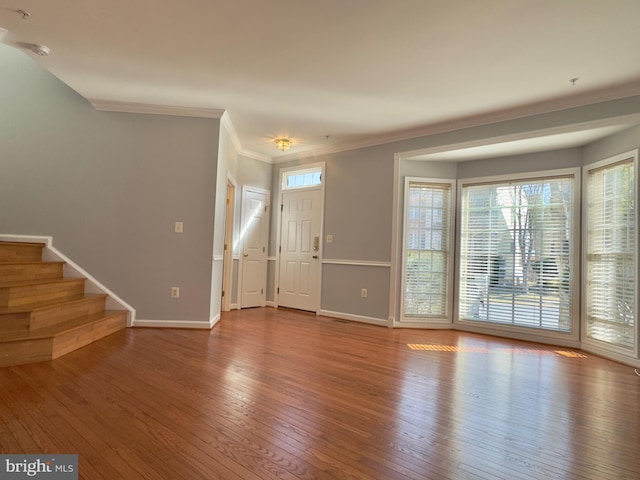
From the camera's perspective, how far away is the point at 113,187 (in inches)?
171

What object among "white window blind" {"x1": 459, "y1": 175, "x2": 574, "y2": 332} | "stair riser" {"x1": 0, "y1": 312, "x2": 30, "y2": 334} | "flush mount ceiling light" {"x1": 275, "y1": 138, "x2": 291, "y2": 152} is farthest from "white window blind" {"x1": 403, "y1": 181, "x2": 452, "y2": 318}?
"stair riser" {"x1": 0, "y1": 312, "x2": 30, "y2": 334}

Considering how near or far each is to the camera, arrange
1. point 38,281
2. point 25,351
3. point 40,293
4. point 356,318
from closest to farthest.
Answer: point 25,351 → point 40,293 → point 38,281 → point 356,318

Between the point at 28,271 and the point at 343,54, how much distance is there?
11.9 feet

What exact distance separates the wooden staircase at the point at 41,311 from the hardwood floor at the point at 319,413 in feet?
0.52

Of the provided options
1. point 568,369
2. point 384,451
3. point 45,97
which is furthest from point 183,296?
point 568,369

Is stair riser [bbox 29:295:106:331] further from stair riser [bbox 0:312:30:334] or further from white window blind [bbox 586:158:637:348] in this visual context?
white window blind [bbox 586:158:637:348]

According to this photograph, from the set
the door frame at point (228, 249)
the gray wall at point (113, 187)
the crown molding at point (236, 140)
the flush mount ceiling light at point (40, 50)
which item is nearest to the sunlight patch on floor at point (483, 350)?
the gray wall at point (113, 187)

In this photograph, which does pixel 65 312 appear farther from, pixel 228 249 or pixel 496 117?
pixel 496 117

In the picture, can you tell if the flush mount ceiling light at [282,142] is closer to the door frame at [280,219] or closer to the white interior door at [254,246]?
the door frame at [280,219]

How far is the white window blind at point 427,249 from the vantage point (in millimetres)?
5051

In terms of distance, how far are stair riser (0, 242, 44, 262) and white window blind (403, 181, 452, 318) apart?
4.38 m

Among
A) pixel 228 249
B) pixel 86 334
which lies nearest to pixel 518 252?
pixel 228 249

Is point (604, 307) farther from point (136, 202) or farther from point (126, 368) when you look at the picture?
point (136, 202)

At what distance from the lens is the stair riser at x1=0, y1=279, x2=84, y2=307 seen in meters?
3.10
